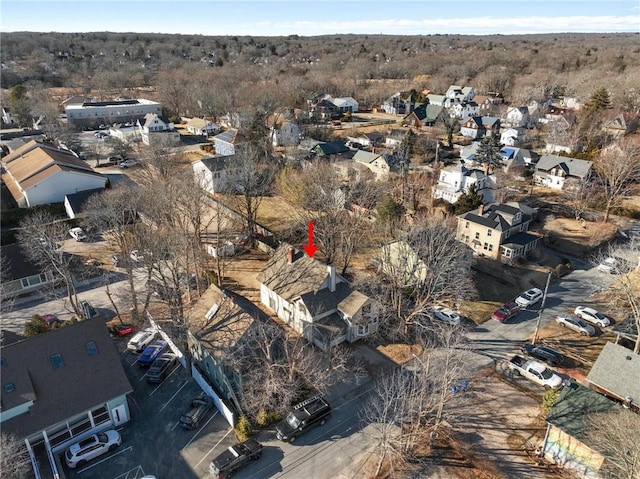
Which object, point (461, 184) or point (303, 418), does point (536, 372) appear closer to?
point (303, 418)

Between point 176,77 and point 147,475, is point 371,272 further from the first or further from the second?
point 176,77

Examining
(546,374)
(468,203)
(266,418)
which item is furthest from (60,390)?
(468,203)

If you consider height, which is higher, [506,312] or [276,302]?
[276,302]

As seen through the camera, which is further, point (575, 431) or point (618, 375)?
point (618, 375)

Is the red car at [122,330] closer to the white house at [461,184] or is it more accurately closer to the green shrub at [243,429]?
the green shrub at [243,429]

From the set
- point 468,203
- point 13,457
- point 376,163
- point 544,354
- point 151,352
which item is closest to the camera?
point 13,457

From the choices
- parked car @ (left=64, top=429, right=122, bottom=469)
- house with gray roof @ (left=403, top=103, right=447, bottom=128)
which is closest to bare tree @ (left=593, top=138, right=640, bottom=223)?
house with gray roof @ (left=403, top=103, right=447, bottom=128)

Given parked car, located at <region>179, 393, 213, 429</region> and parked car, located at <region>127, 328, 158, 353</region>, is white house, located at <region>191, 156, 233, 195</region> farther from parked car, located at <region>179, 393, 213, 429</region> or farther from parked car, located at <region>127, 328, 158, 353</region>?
parked car, located at <region>179, 393, 213, 429</region>
